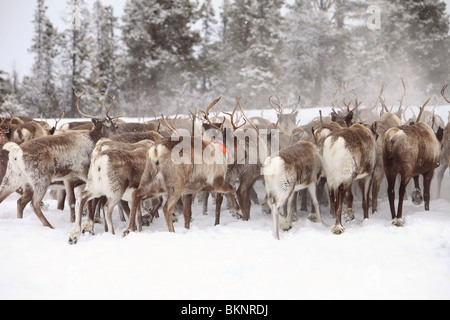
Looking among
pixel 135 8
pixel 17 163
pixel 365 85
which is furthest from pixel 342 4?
pixel 17 163

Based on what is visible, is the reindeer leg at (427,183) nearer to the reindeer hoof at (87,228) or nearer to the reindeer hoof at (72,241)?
the reindeer hoof at (87,228)

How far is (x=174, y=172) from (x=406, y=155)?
10.7 feet

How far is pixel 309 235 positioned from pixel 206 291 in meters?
2.19

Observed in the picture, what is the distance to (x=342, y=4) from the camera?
25156 millimetres

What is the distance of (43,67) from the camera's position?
994 inches

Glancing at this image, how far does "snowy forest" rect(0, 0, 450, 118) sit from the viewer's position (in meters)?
22.4

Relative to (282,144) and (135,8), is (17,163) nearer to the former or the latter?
(282,144)

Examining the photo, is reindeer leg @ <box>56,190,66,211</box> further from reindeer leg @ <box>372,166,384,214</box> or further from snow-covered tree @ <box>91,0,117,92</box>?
snow-covered tree @ <box>91,0,117,92</box>

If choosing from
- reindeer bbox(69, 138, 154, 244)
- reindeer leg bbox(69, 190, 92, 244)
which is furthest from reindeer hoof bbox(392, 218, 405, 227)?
reindeer leg bbox(69, 190, 92, 244)

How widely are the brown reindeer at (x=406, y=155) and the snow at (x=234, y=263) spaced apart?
1.53 feet

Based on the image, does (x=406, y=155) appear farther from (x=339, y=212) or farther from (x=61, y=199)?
(x=61, y=199)

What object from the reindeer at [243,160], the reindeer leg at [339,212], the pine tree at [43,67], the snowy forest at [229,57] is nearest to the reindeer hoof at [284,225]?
the reindeer leg at [339,212]

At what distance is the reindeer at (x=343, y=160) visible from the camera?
5762 millimetres
